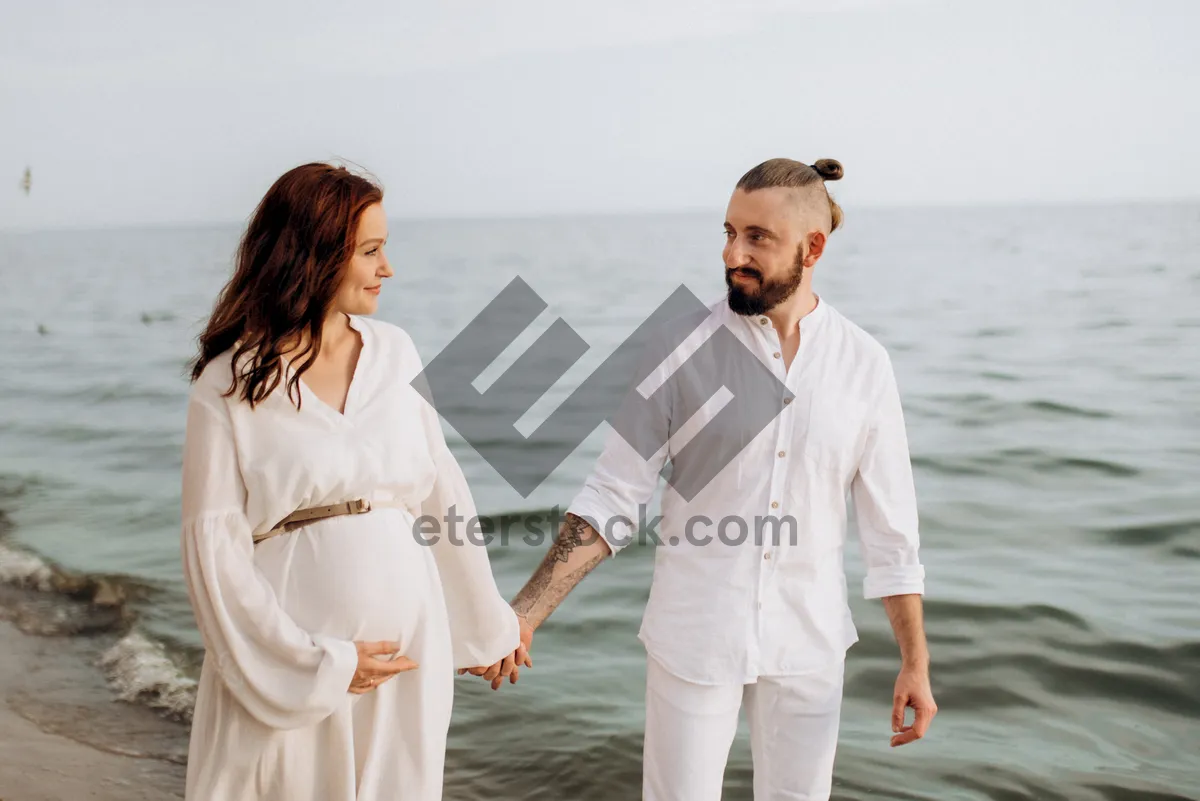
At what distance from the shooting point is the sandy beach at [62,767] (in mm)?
3785

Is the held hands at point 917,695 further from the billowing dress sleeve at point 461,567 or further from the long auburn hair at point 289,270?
the long auburn hair at point 289,270

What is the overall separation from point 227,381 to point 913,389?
12446mm

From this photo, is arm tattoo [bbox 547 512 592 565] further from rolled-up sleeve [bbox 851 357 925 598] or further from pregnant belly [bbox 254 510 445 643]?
rolled-up sleeve [bbox 851 357 925 598]

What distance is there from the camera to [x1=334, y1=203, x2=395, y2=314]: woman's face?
2.13 m

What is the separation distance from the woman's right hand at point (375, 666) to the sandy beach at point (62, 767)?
7.08 feet

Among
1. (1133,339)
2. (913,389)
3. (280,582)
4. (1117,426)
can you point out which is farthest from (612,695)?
(1133,339)

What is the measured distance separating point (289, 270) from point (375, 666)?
0.71m

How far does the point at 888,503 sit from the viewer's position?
2.49 metres

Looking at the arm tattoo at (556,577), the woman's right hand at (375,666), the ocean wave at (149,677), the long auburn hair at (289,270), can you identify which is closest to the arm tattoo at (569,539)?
the arm tattoo at (556,577)

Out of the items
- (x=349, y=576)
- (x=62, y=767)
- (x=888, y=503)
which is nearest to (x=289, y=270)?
(x=349, y=576)

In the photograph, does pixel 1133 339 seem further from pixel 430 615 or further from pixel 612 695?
pixel 430 615

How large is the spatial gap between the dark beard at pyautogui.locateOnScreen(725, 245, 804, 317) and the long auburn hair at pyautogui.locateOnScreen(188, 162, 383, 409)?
79 cm

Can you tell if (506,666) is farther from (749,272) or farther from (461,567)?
(749,272)

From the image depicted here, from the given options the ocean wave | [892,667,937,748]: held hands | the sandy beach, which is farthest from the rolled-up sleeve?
the ocean wave
